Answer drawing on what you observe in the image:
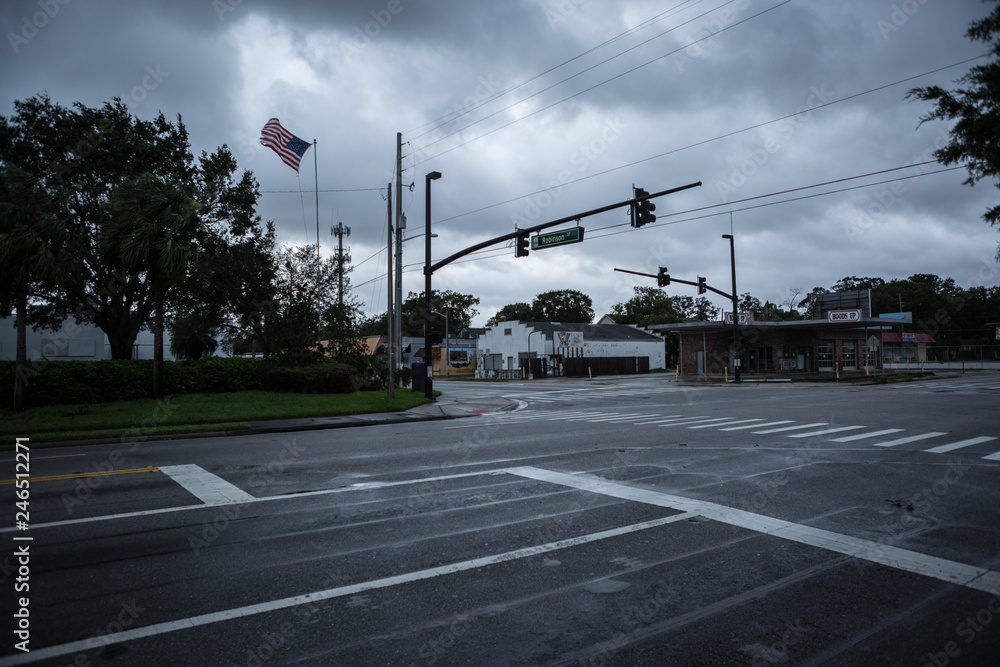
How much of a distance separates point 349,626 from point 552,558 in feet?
6.51

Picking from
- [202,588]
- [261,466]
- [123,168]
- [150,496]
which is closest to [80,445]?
[261,466]

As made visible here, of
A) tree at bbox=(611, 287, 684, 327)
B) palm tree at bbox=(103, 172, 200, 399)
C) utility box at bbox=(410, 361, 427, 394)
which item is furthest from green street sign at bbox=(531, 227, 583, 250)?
tree at bbox=(611, 287, 684, 327)

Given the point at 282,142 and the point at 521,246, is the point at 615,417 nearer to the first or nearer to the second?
the point at 521,246

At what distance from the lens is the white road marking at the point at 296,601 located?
3.62 metres

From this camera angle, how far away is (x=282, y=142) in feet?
79.4

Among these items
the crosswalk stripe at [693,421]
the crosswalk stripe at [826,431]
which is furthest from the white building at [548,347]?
the crosswalk stripe at [826,431]

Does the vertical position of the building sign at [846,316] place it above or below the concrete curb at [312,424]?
above

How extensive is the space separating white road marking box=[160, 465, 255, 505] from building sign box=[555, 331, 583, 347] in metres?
47.6

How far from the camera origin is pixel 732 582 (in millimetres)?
4699

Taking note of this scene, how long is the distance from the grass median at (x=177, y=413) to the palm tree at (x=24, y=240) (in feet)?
7.05

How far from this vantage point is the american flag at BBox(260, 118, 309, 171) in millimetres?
23969

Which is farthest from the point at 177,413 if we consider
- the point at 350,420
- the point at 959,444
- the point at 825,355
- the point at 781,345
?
the point at 825,355

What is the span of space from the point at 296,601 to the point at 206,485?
4.89 metres

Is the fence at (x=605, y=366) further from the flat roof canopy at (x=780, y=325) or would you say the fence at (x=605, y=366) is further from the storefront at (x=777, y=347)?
the flat roof canopy at (x=780, y=325)
